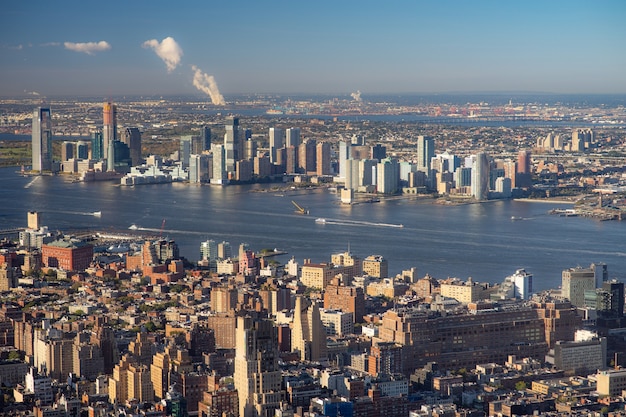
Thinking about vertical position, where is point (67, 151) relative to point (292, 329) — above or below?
above

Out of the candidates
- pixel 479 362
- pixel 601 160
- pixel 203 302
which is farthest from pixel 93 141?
pixel 479 362

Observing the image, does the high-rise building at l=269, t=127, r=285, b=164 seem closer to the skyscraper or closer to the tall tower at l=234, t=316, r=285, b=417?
the skyscraper

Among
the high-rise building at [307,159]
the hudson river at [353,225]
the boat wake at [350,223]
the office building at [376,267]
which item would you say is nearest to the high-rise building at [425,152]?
the high-rise building at [307,159]

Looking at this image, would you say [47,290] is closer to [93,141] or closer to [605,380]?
[605,380]

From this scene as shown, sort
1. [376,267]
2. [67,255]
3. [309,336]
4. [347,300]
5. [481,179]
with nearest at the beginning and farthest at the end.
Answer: [309,336] → [347,300] → [376,267] → [67,255] → [481,179]

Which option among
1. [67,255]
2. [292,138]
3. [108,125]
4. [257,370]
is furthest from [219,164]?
[257,370]

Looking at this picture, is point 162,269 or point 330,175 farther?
point 330,175

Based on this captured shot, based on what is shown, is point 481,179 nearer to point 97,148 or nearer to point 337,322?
point 97,148
